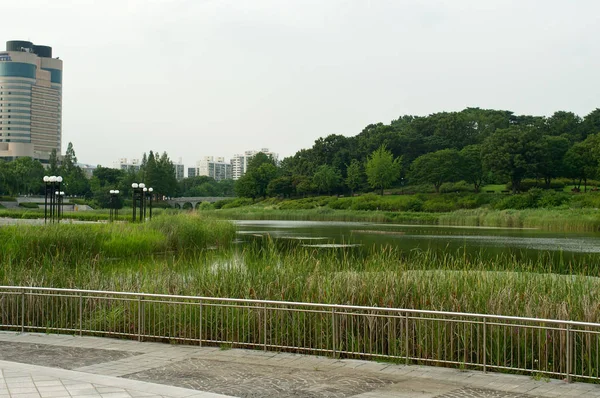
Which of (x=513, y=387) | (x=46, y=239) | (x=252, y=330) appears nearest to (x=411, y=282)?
(x=252, y=330)

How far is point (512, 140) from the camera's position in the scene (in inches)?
3538

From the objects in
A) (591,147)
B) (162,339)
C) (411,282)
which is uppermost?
(591,147)

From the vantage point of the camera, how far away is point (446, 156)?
327 feet

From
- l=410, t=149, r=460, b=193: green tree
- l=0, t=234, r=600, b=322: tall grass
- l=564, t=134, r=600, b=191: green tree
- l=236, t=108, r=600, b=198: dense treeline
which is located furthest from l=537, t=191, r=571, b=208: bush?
l=0, t=234, r=600, b=322: tall grass

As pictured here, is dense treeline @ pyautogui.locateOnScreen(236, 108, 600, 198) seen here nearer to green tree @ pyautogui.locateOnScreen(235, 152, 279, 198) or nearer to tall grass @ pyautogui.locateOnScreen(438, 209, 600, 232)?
green tree @ pyautogui.locateOnScreen(235, 152, 279, 198)

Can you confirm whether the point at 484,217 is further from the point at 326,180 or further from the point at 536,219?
the point at 326,180

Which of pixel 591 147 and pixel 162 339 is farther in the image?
pixel 591 147

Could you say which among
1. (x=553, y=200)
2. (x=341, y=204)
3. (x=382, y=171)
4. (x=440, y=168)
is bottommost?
(x=341, y=204)

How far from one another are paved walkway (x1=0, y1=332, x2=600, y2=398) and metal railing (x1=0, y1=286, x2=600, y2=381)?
1.42 ft

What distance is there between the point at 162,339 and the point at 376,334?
3.75 meters

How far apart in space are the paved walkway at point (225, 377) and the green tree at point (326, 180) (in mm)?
105768

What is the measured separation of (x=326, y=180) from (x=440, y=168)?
23559 mm

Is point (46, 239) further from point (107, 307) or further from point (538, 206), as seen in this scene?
point (538, 206)

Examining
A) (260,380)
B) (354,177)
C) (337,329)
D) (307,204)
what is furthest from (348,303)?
(354,177)
